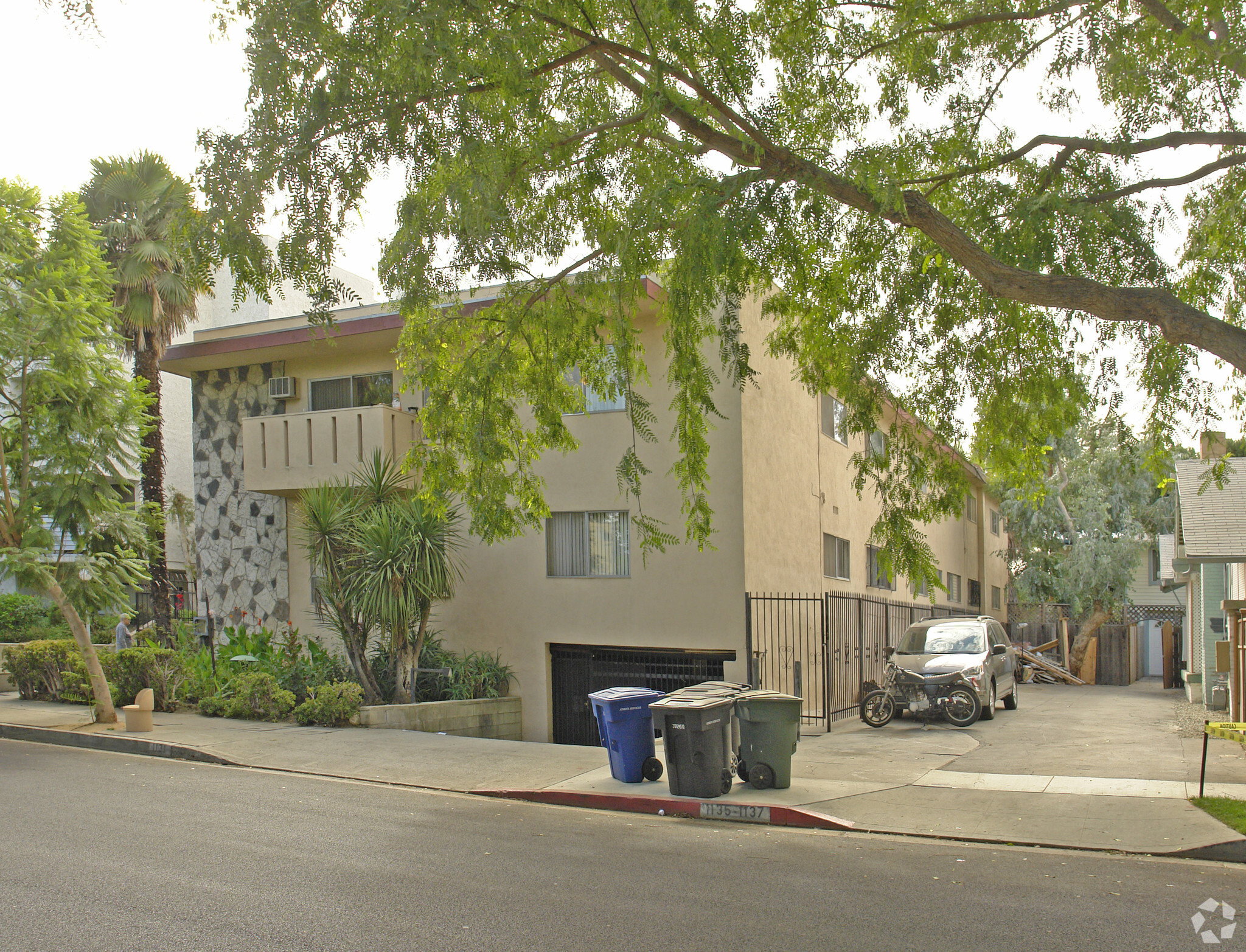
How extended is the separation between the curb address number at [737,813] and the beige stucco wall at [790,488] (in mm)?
5191

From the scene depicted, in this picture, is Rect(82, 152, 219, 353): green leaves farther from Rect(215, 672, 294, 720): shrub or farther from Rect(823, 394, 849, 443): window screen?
Rect(823, 394, 849, 443): window screen

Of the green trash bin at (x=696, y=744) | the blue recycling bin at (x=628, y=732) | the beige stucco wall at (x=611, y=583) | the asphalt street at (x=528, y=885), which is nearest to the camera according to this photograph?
the asphalt street at (x=528, y=885)

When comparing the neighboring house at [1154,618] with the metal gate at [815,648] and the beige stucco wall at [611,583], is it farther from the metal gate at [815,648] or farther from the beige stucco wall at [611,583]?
the beige stucco wall at [611,583]

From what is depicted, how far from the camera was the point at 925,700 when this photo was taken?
15.1m

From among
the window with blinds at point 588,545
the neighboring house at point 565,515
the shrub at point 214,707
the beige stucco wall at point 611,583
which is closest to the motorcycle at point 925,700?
the neighboring house at point 565,515

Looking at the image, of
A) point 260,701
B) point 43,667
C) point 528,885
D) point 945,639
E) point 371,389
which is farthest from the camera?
point 43,667

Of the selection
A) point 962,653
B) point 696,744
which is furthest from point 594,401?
point 696,744

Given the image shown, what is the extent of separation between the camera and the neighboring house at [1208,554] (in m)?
13.0

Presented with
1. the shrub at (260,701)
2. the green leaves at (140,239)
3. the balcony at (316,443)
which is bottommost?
the shrub at (260,701)

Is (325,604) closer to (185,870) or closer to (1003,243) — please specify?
(185,870)

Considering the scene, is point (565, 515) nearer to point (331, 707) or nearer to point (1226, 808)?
point (331, 707)

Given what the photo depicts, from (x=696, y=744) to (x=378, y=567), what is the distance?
712cm

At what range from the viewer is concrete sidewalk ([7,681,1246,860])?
808 cm

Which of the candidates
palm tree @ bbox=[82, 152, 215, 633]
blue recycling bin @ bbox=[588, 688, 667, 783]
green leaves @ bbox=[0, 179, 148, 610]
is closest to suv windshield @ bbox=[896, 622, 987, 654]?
blue recycling bin @ bbox=[588, 688, 667, 783]
